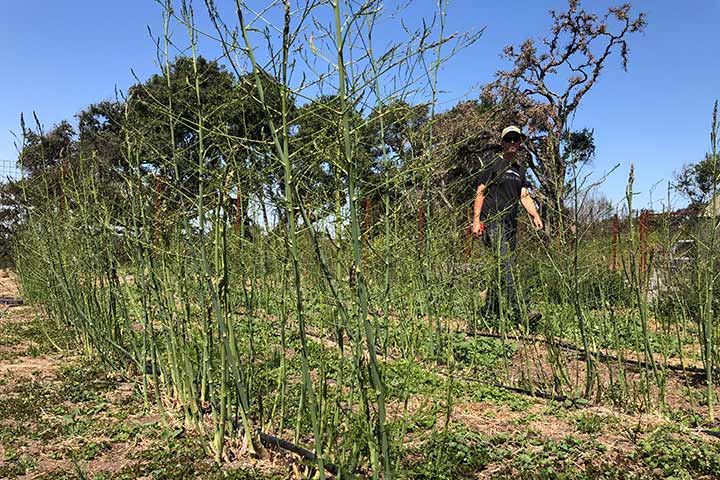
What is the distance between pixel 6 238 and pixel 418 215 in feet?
23.9

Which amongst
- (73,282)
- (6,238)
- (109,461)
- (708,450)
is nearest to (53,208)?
(73,282)

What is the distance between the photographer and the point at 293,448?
7.22 feet

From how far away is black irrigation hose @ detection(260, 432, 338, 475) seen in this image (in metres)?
2.03

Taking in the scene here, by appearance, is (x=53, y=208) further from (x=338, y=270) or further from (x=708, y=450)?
(x=708, y=450)

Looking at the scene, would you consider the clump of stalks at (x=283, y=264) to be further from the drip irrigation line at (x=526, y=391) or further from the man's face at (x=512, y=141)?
the man's face at (x=512, y=141)

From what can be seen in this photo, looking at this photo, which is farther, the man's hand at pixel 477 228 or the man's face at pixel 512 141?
the man's face at pixel 512 141

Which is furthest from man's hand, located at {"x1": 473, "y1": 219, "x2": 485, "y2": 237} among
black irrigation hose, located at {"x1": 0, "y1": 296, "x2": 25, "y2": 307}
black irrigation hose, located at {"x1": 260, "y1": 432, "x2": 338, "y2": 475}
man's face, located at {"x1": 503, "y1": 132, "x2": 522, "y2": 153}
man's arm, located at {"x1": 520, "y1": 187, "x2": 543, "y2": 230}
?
black irrigation hose, located at {"x1": 0, "y1": 296, "x2": 25, "y2": 307}

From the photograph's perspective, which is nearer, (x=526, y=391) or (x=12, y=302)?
(x=526, y=391)

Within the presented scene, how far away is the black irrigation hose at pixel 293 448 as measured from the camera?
2.03 m

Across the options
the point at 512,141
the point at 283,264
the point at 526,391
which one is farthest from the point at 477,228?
the point at 283,264

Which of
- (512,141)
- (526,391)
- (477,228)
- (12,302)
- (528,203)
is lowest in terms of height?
(526,391)

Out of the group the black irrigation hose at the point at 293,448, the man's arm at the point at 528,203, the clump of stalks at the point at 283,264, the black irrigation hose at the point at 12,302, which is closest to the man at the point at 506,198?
the man's arm at the point at 528,203

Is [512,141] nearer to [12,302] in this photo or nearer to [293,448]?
[293,448]

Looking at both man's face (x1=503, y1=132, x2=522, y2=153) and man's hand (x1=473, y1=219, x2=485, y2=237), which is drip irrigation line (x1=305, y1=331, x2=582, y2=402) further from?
man's face (x1=503, y1=132, x2=522, y2=153)
